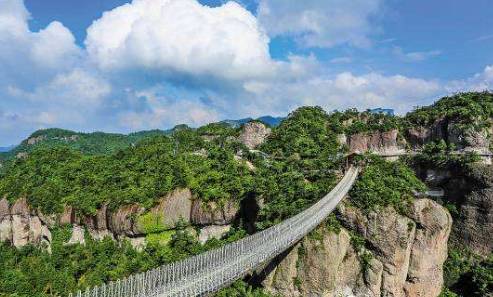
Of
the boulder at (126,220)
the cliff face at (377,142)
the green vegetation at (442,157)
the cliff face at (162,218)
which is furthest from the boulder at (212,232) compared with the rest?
the green vegetation at (442,157)

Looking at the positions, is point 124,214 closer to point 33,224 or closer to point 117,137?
point 33,224

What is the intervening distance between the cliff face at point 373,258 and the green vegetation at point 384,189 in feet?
2.15

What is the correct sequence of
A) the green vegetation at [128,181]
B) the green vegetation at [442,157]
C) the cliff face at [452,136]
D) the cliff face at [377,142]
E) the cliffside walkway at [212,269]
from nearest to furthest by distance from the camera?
1. the cliffside walkway at [212,269]
2. the green vegetation at [128,181]
3. the green vegetation at [442,157]
4. the cliff face at [452,136]
5. the cliff face at [377,142]

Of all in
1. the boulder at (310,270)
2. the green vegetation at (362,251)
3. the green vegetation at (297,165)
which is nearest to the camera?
the boulder at (310,270)

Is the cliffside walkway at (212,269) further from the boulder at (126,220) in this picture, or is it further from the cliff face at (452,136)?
the cliff face at (452,136)

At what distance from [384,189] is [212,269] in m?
17.8

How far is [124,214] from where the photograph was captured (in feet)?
116

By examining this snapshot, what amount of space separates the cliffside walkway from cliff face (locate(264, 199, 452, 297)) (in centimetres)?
324

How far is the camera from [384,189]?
32125mm

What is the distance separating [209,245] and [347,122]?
95.0 ft

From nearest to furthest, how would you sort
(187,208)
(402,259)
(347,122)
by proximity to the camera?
(402,259) → (187,208) → (347,122)

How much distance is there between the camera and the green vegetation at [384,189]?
102 ft

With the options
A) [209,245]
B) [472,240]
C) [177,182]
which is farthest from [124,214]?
[472,240]

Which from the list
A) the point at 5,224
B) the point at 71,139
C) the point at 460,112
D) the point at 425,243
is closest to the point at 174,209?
the point at 425,243
